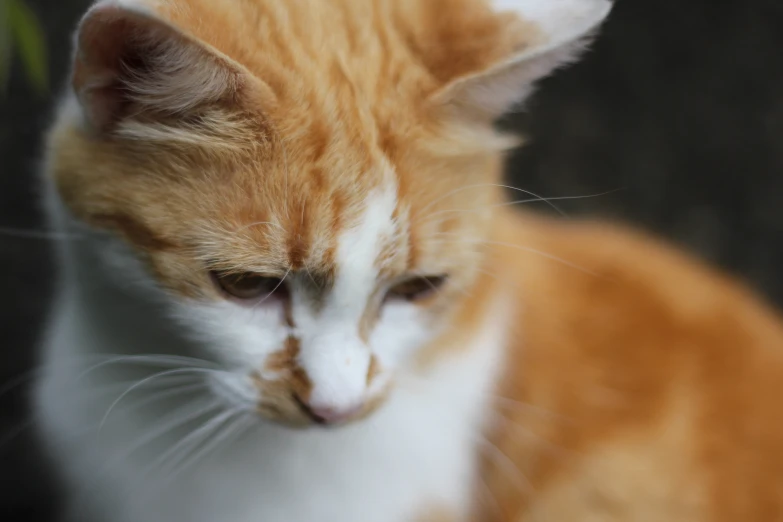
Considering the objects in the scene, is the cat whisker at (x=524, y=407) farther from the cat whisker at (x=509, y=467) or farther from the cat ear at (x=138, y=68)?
the cat ear at (x=138, y=68)

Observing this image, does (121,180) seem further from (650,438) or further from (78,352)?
(650,438)

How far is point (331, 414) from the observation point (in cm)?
87

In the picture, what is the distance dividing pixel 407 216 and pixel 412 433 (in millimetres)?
348

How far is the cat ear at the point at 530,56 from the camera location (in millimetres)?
811

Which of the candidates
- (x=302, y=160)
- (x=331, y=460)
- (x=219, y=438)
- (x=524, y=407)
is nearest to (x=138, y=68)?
(x=302, y=160)

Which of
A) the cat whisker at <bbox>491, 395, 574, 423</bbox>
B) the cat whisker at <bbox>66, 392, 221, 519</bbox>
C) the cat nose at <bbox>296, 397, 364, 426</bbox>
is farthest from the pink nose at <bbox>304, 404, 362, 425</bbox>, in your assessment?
the cat whisker at <bbox>491, 395, 574, 423</bbox>

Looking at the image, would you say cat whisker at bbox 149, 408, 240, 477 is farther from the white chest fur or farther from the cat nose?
the cat nose

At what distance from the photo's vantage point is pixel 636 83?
2.12 metres

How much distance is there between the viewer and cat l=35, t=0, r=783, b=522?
32.0 inches

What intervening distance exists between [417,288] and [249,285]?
0.21m

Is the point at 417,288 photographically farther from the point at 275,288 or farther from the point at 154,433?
the point at 154,433

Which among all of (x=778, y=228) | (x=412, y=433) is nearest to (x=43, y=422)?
(x=412, y=433)

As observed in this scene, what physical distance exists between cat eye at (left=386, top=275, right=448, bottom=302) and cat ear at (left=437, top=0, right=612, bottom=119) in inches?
8.0

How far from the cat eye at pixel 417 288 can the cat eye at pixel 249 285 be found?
15 centimetres
